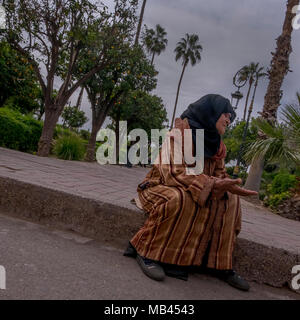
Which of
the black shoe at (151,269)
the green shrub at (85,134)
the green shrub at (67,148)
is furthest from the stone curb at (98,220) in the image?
the green shrub at (85,134)

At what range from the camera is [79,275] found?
171cm

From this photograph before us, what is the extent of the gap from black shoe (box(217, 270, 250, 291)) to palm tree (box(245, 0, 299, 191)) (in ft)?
21.4

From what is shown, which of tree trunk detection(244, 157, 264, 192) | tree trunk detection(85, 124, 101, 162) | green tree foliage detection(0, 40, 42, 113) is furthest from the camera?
tree trunk detection(85, 124, 101, 162)

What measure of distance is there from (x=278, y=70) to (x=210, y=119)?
7.44 meters

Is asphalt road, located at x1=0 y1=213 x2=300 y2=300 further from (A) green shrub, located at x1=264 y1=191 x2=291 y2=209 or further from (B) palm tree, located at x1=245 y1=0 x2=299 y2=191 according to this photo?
(B) palm tree, located at x1=245 y1=0 x2=299 y2=191

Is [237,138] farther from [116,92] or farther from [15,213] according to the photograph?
[15,213]

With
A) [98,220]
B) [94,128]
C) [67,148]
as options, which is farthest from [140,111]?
[98,220]

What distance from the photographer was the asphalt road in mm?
1518

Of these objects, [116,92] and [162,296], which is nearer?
[162,296]

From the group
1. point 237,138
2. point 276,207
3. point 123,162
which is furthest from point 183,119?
point 237,138

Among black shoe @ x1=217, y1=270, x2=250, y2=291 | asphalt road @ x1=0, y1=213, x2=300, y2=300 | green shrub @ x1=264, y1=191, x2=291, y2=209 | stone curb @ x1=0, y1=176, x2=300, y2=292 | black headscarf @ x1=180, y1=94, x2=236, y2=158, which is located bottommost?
asphalt road @ x1=0, y1=213, x2=300, y2=300

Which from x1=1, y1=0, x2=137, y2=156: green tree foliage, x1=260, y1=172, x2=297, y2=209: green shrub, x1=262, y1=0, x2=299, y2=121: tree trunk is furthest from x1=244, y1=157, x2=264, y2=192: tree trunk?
x1=1, y1=0, x2=137, y2=156: green tree foliage

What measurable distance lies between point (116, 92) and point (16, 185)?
1089cm

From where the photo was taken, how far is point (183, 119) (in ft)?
8.08
